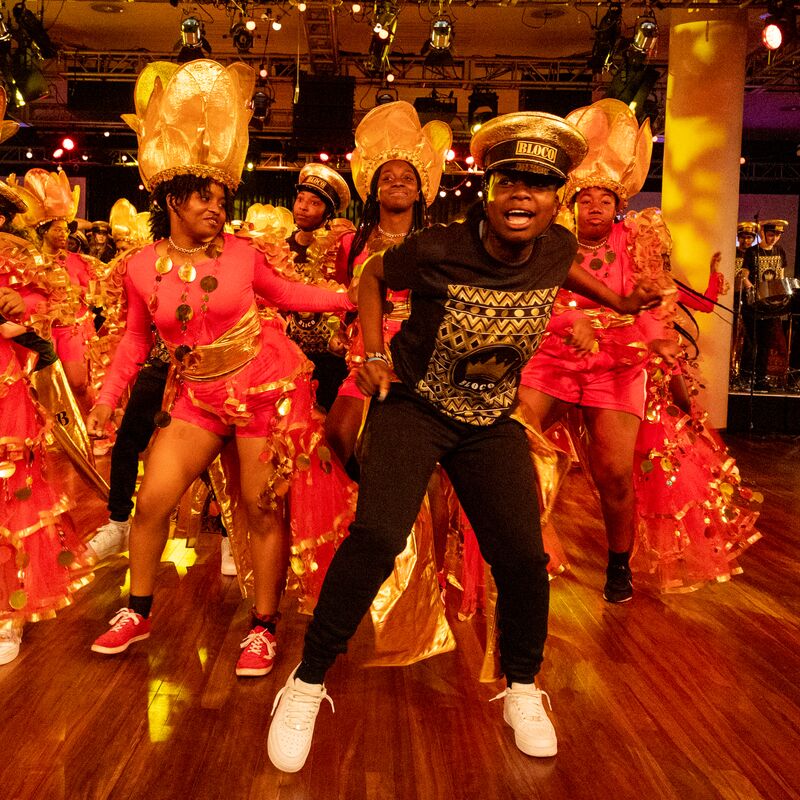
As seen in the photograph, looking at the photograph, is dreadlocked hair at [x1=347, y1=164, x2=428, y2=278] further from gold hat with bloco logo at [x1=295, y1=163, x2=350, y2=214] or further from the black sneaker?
the black sneaker

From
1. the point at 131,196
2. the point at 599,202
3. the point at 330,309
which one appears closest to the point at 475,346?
the point at 330,309

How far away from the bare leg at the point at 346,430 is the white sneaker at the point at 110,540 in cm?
159

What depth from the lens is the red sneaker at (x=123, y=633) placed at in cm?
307

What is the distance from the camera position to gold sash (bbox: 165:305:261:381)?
3.00m

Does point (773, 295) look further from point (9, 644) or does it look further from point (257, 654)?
point (9, 644)

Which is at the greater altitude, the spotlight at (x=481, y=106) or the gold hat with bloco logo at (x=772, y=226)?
the spotlight at (x=481, y=106)

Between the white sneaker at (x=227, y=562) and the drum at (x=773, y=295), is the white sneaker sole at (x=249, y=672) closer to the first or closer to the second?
the white sneaker at (x=227, y=562)

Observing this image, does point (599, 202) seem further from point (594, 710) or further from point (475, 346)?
point (594, 710)

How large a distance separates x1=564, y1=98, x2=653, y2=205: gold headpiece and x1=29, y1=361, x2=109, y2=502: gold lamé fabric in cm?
235

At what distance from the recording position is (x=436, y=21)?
346 inches

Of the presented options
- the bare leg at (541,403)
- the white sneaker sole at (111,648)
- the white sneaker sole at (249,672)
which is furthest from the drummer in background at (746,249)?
the white sneaker sole at (111,648)

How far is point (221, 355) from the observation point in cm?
302

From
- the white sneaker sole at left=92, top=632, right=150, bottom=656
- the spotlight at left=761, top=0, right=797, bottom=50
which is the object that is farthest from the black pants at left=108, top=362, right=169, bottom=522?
the spotlight at left=761, top=0, right=797, bottom=50

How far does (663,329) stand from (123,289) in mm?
2337
